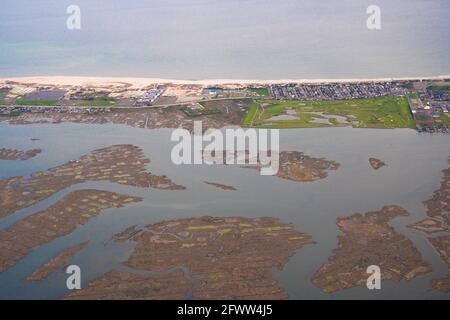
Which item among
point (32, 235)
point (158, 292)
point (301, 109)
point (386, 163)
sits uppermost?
point (301, 109)

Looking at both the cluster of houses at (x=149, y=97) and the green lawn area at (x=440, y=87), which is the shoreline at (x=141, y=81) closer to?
the green lawn area at (x=440, y=87)

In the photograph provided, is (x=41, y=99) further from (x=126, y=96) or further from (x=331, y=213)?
(x=331, y=213)

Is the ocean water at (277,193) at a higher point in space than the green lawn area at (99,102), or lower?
lower

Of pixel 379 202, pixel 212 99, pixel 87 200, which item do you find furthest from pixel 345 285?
pixel 212 99

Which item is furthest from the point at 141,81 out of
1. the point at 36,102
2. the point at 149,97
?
the point at 36,102

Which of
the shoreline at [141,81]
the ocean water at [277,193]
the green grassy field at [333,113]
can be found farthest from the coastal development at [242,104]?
the ocean water at [277,193]

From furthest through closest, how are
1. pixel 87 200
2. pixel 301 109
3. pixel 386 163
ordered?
pixel 301 109, pixel 386 163, pixel 87 200

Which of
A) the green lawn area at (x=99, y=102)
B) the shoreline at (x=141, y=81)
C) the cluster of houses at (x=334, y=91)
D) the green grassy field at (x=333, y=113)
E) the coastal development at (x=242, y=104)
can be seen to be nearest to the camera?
the green grassy field at (x=333, y=113)
